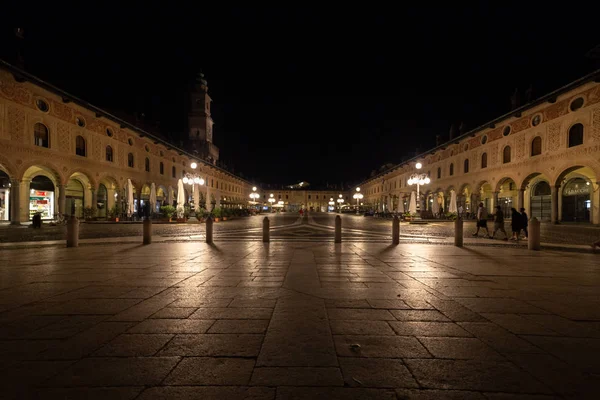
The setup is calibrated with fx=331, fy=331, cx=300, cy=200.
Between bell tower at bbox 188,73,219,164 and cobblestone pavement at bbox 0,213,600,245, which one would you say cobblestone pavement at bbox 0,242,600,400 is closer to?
cobblestone pavement at bbox 0,213,600,245

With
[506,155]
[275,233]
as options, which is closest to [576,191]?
[506,155]

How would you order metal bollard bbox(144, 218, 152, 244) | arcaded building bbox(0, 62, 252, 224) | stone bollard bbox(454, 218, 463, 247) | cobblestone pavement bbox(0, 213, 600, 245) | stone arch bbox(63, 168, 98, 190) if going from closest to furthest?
stone bollard bbox(454, 218, 463, 247)
metal bollard bbox(144, 218, 152, 244)
cobblestone pavement bbox(0, 213, 600, 245)
arcaded building bbox(0, 62, 252, 224)
stone arch bbox(63, 168, 98, 190)

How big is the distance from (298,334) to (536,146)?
30.6m

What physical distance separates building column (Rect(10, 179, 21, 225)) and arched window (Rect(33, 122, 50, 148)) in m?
3.24

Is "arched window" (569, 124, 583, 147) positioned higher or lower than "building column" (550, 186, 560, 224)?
higher

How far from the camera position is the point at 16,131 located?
69.3ft

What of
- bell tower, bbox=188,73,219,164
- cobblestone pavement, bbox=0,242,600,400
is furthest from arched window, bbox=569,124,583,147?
bell tower, bbox=188,73,219,164

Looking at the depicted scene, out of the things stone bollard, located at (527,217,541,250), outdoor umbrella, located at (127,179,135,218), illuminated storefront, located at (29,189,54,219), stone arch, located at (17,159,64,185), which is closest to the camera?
stone bollard, located at (527,217,541,250)

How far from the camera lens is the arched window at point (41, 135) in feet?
74.5

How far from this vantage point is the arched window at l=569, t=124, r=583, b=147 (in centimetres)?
2255

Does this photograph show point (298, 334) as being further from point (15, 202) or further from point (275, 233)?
point (15, 202)

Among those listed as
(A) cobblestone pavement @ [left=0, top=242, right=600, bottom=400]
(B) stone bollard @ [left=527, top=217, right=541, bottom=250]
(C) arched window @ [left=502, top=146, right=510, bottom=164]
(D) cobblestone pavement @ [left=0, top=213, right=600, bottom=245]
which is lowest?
(D) cobblestone pavement @ [left=0, top=213, right=600, bottom=245]

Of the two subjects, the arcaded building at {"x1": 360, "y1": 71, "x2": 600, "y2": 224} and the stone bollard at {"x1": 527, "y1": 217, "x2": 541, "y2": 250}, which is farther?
the arcaded building at {"x1": 360, "y1": 71, "x2": 600, "y2": 224}

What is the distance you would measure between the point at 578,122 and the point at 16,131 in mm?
37010
